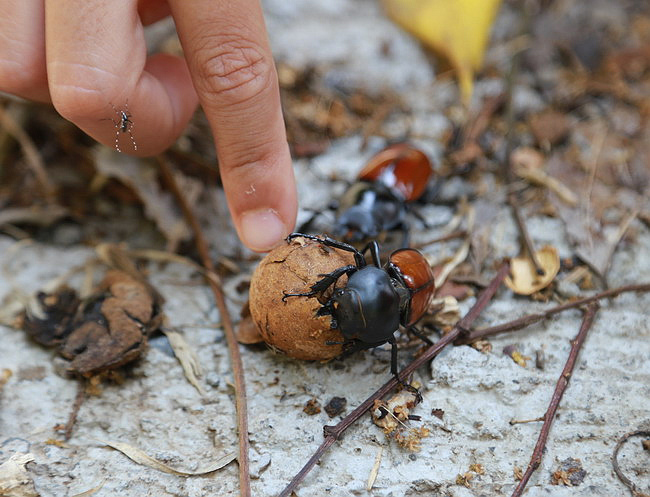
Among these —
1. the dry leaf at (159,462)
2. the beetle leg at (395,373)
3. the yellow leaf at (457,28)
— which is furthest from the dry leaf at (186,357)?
the yellow leaf at (457,28)

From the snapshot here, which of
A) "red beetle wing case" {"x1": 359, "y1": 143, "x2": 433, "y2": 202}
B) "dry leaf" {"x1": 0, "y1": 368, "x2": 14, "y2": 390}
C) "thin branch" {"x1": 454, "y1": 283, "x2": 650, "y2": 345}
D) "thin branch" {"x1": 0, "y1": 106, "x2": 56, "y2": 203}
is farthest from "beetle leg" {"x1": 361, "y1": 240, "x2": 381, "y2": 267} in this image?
"thin branch" {"x1": 0, "y1": 106, "x2": 56, "y2": 203}

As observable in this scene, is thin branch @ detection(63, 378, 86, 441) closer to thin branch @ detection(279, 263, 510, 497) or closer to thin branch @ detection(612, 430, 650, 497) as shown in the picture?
thin branch @ detection(279, 263, 510, 497)

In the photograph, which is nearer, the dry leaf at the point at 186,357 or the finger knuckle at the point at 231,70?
the finger knuckle at the point at 231,70

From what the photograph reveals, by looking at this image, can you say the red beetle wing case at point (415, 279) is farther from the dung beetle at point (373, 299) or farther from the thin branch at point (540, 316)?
the thin branch at point (540, 316)

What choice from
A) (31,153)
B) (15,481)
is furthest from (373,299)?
(31,153)

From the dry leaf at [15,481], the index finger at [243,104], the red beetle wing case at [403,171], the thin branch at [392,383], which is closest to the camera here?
the dry leaf at [15,481]

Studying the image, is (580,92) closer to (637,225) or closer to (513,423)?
(637,225)
